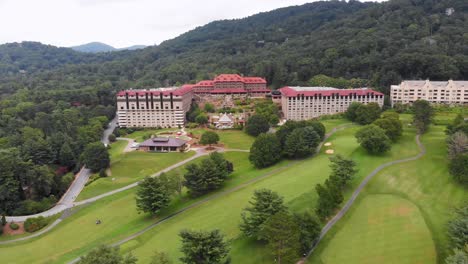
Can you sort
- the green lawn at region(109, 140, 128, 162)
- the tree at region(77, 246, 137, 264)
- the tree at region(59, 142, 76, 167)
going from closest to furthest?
the tree at region(77, 246, 137, 264), the tree at region(59, 142, 76, 167), the green lawn at region(109, 140, 128, 162)

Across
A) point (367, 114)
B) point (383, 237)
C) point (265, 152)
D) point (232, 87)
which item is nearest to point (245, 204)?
point (265, 152)

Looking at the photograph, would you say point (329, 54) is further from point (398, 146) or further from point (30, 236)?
point (30, 236)

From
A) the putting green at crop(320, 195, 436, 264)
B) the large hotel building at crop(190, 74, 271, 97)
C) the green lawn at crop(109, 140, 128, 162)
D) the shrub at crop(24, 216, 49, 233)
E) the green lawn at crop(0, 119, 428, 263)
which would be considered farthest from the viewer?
the large hotel building at crop(190, 74, 271, 97)

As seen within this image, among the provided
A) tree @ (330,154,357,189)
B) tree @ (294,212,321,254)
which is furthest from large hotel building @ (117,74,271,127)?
tree @ (294,212,321,254)

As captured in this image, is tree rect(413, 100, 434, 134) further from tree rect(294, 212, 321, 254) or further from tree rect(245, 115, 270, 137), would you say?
tree rect(294, 212, 321, 254)

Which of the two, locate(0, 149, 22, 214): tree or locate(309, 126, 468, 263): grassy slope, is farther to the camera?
locate(0, 149, 22, 214): tree

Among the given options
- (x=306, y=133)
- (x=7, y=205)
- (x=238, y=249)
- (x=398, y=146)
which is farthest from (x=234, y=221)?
(x=7, y=205)
